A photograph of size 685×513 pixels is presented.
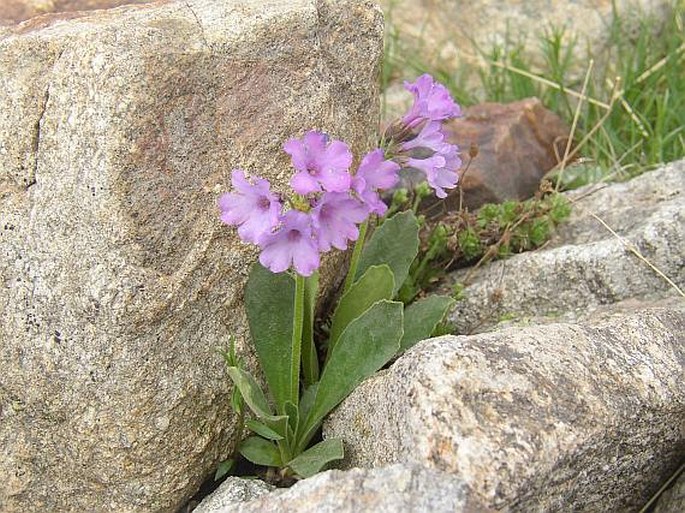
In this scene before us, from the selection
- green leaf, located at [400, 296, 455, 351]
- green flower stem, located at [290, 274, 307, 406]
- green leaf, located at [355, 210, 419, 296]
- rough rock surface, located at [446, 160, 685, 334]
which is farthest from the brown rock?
green flower stem, located at [290, 274, 307, 406]

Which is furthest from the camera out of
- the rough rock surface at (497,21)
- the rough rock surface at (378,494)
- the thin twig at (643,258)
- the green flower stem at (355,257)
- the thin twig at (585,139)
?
the rough rock surface at (497,21)

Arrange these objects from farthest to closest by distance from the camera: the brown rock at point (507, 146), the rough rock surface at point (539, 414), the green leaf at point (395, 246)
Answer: the brown rock at point (507, 146) < the green leaf at point (395, 246) < the rough rock surface at point (539, 414)

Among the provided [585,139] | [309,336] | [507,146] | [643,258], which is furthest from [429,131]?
[585,139]

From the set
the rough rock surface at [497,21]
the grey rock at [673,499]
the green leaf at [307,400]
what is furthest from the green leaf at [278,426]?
the rough rock surface at [497,21]

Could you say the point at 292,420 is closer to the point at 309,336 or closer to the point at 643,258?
the point at 309,336

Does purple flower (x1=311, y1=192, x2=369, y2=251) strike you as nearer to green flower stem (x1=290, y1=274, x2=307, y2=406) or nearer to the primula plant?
the primula plant

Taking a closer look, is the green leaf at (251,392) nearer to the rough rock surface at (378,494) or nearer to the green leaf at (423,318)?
the rough rock surface at (378,494)
